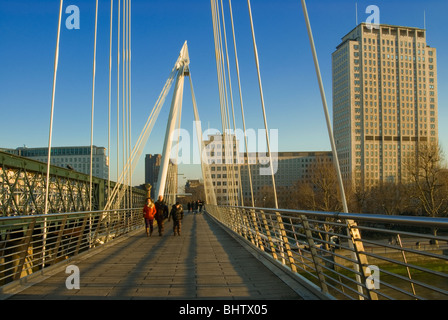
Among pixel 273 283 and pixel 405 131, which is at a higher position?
pixel 405 131

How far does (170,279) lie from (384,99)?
118m

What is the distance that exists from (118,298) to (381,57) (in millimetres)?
115473

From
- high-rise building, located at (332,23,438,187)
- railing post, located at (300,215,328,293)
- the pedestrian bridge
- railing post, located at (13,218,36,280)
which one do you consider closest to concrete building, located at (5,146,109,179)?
high-rise building, located at (332,23,438,187)

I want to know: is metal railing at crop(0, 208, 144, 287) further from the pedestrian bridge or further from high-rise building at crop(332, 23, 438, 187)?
high-rise building at crop(332, 23, 438, 187)

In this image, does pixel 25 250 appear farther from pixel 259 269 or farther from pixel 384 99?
pixel 384 99

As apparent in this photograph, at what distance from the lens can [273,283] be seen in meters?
6.23

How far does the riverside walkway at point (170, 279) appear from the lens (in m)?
5.47

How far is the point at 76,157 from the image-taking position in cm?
9962

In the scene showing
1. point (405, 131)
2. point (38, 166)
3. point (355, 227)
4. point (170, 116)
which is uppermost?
point (405, 131)

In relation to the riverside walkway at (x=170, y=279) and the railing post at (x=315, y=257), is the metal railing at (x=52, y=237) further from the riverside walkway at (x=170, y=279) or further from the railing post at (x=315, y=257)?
the railing post at (x=315, y=257)

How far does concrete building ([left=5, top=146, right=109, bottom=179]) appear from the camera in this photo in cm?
9175
